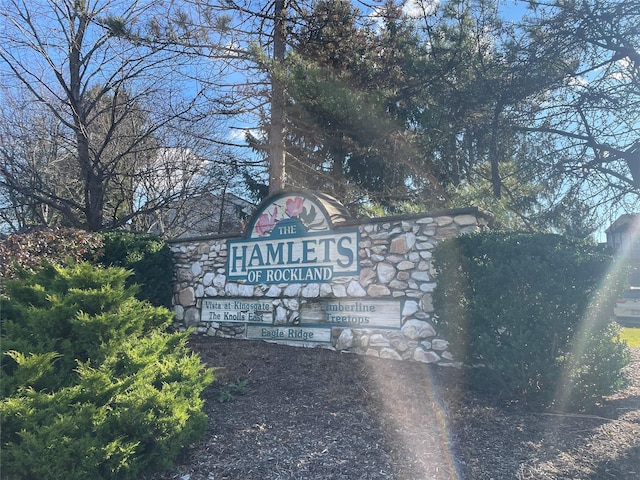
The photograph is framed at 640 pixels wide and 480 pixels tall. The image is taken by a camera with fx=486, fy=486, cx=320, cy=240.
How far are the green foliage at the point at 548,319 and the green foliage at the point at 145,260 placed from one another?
17.8ft

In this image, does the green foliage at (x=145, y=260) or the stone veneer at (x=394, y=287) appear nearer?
the stone veneer at (x=394, y=287)

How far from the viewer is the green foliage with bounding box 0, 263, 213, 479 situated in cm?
344

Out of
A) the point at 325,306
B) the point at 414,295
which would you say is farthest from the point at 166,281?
the point at 414,295

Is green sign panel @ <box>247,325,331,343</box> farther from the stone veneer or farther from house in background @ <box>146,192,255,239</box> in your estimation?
house in background @ <box>146,192,255,239</box>

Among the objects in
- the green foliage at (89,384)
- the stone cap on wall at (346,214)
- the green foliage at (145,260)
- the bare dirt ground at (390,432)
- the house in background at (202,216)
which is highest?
the house in background at (202,216)

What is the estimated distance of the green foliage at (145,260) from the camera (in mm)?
8000

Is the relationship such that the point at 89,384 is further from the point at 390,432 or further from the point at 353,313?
the point at 353,313

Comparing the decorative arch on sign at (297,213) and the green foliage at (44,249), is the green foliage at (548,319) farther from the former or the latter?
the green foliage at (44,249)

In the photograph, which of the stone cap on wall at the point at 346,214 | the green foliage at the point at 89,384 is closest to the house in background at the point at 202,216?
the stone cap on wall at the point at 346,214

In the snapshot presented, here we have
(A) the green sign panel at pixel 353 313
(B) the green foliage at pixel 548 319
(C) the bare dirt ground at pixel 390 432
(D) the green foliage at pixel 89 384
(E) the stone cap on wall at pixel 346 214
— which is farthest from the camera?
(A) the green sign panel at pixel 353 313

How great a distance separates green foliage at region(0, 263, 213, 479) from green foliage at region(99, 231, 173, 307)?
2604mm

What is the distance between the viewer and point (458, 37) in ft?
29.0

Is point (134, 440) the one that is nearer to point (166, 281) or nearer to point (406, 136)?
point (166, 281)

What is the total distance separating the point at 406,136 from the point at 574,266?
19.2ft
